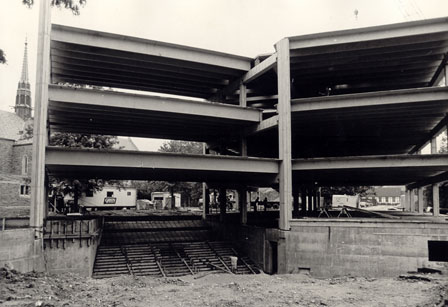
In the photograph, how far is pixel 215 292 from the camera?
1598cm

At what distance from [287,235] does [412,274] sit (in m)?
6.92

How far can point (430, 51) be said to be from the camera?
24.4m

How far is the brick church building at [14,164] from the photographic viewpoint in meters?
41.7

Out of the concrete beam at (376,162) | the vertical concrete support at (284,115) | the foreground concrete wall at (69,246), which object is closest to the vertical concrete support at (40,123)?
the foreground concrete wall at (69,246)

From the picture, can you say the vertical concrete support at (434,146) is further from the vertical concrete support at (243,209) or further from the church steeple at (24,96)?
the church steeple at (24,96)

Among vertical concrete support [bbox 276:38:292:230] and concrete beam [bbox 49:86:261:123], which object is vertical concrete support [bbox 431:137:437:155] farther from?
concrete beam [bbox 49:86:261:123]

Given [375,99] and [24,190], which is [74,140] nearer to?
[24,190]

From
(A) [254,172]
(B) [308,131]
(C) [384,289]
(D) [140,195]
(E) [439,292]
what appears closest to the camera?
(E) [439,292]

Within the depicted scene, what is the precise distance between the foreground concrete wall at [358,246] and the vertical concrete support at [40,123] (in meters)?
13.9

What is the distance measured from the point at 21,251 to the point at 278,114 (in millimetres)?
16371

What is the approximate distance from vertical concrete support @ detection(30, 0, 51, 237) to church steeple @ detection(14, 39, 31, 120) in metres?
54.7

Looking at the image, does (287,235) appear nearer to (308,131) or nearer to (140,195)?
(308,131)

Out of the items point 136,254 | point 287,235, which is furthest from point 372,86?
point 136,254

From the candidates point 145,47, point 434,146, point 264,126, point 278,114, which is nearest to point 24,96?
point 145,47
